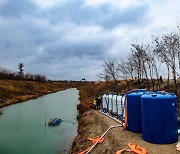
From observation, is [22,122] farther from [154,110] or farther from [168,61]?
[154,110]

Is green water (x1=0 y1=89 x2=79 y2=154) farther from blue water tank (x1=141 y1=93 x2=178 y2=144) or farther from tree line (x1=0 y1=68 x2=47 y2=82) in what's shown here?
tree line (x1=0 y1=68 x2=47 y2=82)

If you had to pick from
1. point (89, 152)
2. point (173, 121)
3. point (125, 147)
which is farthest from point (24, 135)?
point (173, 121)

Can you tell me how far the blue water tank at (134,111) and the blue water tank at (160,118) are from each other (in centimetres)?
120

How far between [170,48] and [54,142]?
11.5m

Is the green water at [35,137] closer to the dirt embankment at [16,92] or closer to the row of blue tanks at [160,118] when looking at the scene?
the row of blue tanks at [160,118]

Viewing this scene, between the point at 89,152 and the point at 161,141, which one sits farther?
the point at 89,152

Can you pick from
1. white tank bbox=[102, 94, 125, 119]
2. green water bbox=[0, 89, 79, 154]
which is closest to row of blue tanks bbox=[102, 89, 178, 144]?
white tank bbox=[102, 94, 125, 119]

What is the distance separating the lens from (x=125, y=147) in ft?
28.7

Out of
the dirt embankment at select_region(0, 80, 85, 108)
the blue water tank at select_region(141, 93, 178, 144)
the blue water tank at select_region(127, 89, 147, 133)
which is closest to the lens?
the blue water tank at select_region(141, 93, 178, 144)

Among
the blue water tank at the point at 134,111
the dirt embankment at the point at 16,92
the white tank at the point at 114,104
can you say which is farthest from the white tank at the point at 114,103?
the dirt embankment at the point at 16,92

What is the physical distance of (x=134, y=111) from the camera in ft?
33.1

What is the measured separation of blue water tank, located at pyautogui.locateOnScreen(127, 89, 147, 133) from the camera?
998cm

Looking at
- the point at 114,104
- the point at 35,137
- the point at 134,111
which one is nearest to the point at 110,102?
the point at 114,104

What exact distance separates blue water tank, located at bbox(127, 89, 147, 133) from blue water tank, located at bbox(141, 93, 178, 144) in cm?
120
